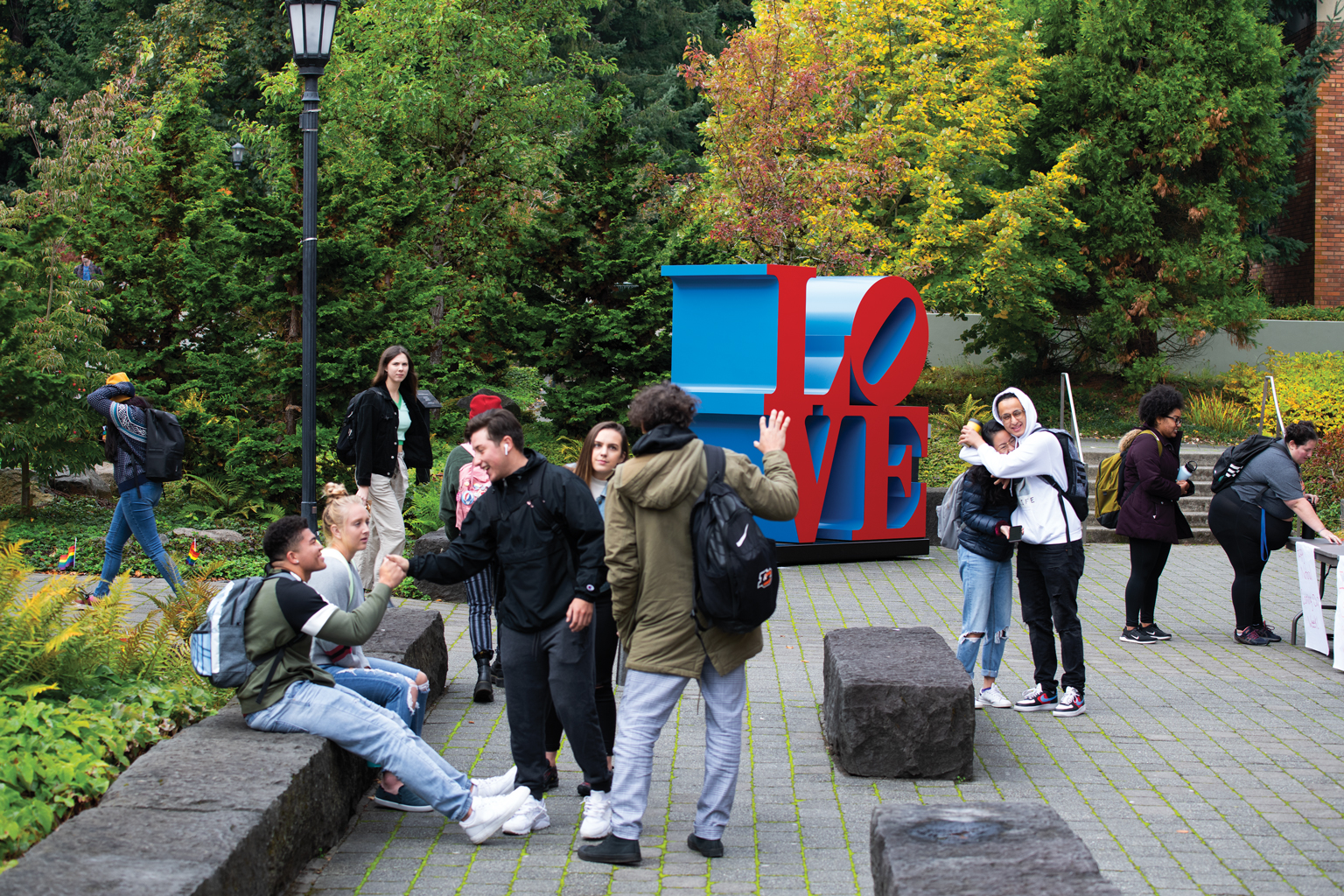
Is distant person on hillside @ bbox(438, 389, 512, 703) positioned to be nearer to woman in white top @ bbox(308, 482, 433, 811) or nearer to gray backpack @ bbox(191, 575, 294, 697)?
woman in white top @ bbox(308, 482, 433, 811)

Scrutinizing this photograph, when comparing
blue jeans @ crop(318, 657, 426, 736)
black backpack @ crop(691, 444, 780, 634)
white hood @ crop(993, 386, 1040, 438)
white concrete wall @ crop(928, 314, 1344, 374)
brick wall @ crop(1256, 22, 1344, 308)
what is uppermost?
brick wall @ crop(1256, 22, 1344, 308)

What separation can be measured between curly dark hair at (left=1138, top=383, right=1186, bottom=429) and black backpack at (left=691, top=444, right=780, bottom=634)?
5161mm

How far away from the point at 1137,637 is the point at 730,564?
5625 mm

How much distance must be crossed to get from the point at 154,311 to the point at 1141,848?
11.6m

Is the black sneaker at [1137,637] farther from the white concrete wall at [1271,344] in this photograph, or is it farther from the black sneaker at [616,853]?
the white concrete wall at [1271,344]

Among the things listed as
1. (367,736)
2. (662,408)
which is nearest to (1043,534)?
(662,408)

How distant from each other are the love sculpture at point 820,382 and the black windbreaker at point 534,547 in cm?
652

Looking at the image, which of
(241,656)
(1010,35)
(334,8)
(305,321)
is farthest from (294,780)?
(1010,35)

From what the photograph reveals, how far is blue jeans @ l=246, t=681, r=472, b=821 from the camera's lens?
4621 millimetres

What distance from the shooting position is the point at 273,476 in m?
12.1

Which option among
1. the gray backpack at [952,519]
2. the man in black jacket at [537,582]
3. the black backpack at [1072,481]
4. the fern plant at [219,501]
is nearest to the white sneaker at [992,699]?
the gray backpack at [952,519]

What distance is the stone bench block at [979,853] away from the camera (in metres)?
3.45

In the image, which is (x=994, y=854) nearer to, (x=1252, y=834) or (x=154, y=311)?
(x=1252, y=834)

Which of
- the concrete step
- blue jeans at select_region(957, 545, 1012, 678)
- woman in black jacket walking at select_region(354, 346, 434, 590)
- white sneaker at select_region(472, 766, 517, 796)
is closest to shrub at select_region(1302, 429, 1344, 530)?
the concrete step
